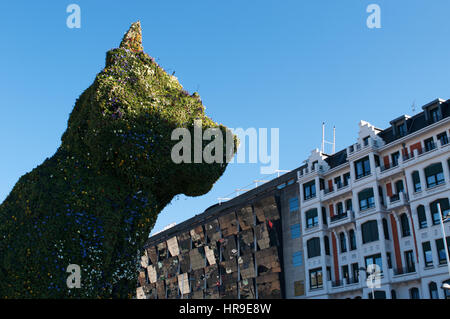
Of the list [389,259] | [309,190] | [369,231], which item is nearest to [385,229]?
[369,231]

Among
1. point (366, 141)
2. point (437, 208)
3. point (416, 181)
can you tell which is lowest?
point (437, 208)

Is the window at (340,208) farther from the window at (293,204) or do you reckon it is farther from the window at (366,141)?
the window at (366,141)

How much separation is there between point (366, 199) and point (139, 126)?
34.1 meters

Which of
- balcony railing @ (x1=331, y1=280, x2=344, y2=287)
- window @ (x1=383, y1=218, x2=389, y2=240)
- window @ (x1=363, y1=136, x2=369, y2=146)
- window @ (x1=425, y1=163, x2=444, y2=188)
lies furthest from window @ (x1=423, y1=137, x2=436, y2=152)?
balcony railing @ (x1=331, y1=280, x2=344, y2=287)

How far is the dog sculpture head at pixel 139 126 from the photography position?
344 inches

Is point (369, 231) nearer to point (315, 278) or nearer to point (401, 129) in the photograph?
point (315, 278)

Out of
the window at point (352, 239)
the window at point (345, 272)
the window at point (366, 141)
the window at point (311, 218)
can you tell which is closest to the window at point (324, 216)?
the window at point (311, 218)

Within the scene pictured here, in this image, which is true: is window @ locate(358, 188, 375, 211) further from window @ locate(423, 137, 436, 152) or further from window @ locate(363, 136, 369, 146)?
window @ locate(423, 137, 436, 152)

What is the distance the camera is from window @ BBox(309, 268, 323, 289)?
138 feet

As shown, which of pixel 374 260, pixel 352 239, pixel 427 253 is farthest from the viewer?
pixel 352 239

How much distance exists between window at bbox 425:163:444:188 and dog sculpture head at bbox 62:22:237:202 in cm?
2951

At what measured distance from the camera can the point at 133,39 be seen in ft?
34.2

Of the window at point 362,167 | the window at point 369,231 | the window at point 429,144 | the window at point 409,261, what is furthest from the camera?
the window at point 362,167
